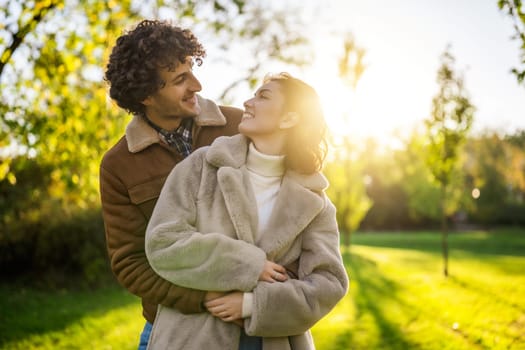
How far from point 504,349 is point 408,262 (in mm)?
12987

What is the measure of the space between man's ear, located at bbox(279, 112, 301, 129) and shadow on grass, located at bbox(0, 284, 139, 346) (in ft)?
25.2

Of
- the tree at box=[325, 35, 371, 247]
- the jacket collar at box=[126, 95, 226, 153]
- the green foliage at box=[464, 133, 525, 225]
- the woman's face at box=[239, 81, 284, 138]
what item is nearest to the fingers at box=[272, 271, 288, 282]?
the woman's face at box=[239, 81, 284, 138]

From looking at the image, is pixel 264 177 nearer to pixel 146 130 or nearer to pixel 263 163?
pixel 263 163

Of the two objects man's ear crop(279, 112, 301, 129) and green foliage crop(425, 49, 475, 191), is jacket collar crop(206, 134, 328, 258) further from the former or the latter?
green foliage crop(425, 49, 475, 191)

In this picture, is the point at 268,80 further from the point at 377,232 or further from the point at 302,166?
the point at 377,232

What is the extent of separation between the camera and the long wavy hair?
259 centimetres

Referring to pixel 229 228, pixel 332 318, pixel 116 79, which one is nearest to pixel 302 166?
pixel 229 228

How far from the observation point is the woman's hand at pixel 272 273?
2348 mm

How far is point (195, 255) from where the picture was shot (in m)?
2.29

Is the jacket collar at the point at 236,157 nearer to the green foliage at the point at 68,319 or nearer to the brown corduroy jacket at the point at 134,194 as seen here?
the brown corduroy jacket at the point at 134,194

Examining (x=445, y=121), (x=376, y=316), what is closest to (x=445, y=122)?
(x=445, y=121)

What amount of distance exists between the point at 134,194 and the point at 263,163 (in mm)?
684

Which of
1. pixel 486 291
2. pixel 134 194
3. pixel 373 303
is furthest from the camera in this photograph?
pixel 486 291

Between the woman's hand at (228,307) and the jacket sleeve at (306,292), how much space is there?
65mm
